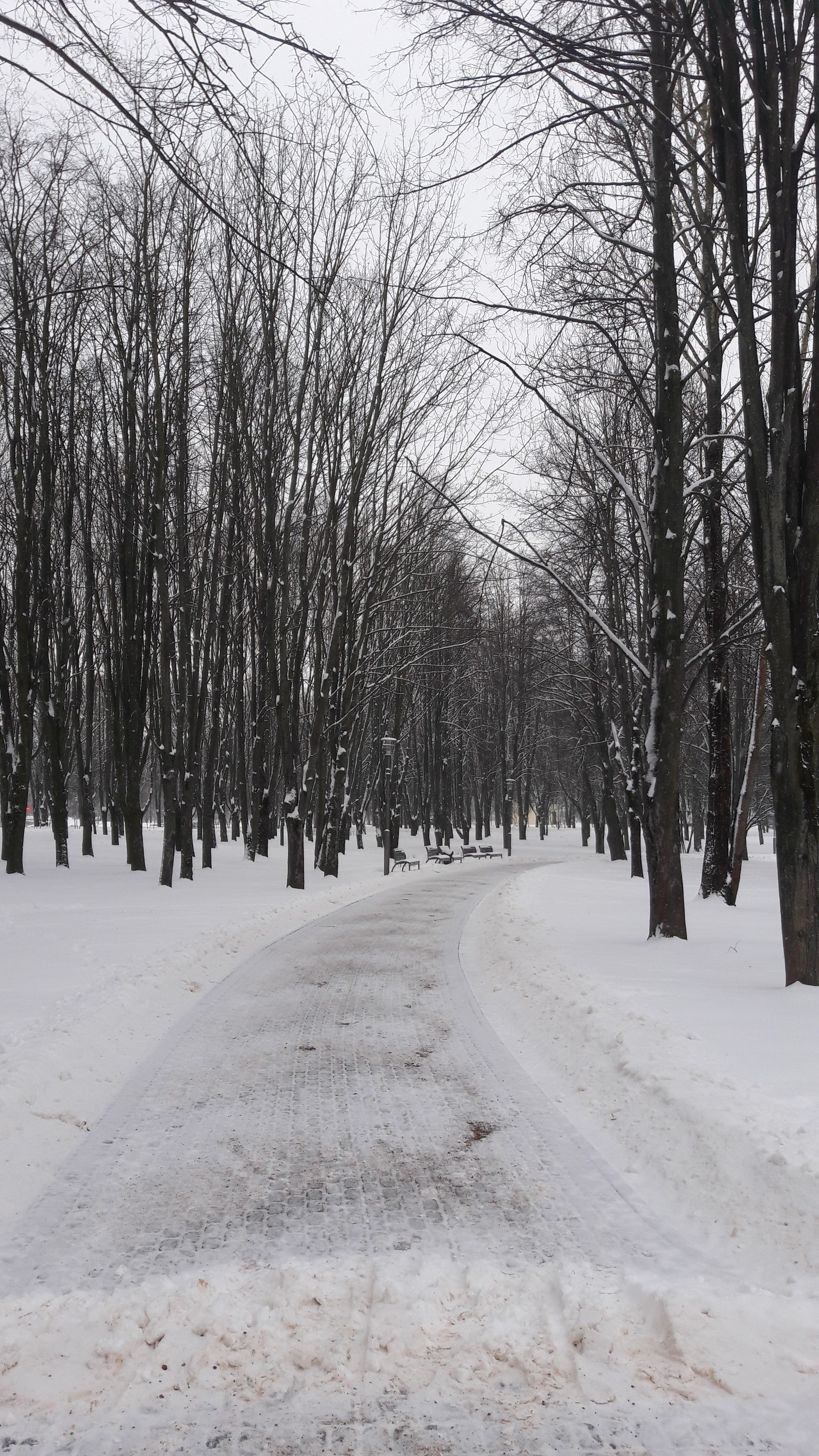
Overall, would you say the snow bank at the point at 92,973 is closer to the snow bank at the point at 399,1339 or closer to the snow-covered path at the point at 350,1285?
the snow-covered path at the point at 350,1285

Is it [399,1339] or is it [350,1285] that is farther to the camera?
[350,1285]

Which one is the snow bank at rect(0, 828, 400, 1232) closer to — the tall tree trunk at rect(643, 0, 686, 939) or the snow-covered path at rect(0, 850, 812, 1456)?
the snow-covered path at rect(0, 850, 812, 1456)

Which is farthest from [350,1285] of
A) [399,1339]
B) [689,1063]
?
[689,1063]

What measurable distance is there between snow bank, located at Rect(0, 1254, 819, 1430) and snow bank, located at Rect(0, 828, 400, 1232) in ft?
3.68

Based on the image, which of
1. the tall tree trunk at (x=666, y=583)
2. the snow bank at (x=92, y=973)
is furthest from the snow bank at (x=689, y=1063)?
Result: the snow bank at (x=92, y=973)

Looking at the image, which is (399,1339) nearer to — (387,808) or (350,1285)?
(350,1285)

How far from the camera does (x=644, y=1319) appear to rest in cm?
292

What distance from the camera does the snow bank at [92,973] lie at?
15.5 feet

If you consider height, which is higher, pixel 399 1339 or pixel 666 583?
pixel 666 583

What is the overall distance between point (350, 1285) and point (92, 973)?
5.95 meters

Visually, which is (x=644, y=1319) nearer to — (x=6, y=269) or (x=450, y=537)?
(x=6, y=269)

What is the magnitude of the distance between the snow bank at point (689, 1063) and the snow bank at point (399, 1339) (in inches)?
21.9

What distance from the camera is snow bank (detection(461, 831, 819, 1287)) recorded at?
3.69 meters

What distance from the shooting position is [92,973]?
27.2 ft
